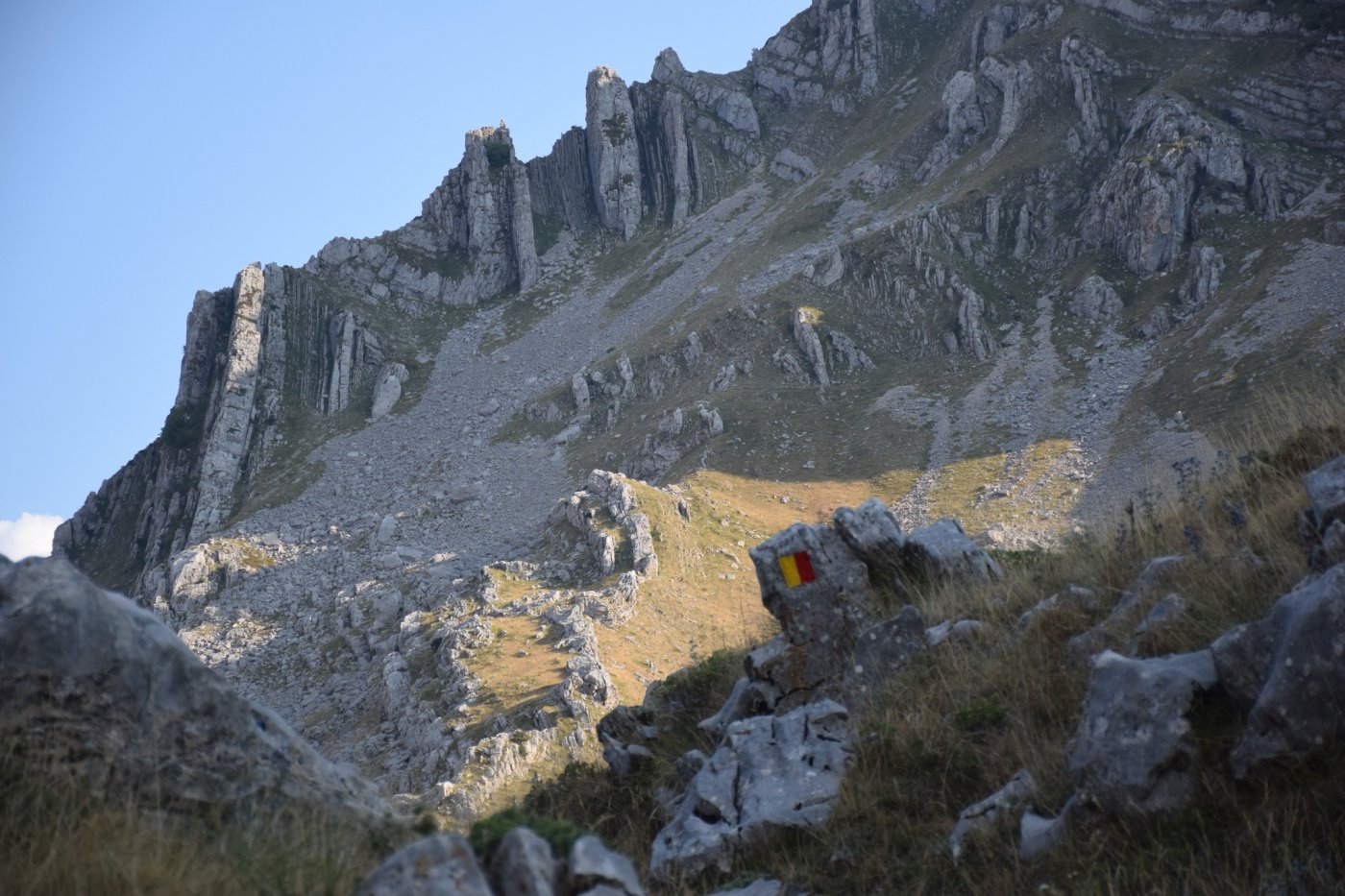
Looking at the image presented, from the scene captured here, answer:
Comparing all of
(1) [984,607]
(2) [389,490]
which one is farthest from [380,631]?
(1) [984,607]

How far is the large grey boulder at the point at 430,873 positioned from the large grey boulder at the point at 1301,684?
4.23 meters

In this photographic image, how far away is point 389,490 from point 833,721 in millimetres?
61651

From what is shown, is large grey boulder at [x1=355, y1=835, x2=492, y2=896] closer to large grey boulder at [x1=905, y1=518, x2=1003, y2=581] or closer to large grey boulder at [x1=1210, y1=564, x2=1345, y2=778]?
large grey boulder at [x1=1210, y1=564, x2=1345, y2=778]

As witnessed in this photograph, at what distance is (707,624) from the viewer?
36094 millimetres

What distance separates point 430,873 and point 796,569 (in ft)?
22.6

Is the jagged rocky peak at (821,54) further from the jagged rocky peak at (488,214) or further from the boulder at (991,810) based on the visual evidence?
the boulder at (991,810)

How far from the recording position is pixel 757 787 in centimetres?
711

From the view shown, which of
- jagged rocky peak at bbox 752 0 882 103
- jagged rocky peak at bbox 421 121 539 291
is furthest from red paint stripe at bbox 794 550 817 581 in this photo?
jagged rocky peak at bbox 752 0 882 103

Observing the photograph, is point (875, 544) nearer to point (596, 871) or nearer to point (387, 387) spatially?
point (596, 871)

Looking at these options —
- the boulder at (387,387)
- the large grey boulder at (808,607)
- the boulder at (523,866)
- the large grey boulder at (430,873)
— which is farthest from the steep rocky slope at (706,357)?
the large grey boulder at (430,873)

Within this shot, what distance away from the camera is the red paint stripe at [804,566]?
10.1m

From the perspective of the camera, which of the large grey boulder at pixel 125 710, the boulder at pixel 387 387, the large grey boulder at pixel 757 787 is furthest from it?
the boulder at pixel 387 387

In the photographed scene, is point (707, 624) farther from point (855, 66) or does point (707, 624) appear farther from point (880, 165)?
point (855, 66)

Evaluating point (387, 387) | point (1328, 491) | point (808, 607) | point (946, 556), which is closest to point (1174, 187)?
point (946, 556)
